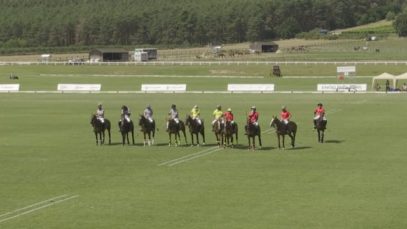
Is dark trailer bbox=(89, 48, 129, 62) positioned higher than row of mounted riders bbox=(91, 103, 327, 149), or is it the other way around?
→ dark trailer bbox=(89, 48, 129, 62)

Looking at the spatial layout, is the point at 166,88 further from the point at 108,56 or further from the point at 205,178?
the point at 205,178

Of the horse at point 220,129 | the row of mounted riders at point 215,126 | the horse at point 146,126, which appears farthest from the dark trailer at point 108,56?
the horse at point 220,129

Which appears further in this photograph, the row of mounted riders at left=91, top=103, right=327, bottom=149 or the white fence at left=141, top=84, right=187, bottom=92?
the white fence at left=141, top=84, right=187, bottom=92

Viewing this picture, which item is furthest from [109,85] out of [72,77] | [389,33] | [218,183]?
[389,33]

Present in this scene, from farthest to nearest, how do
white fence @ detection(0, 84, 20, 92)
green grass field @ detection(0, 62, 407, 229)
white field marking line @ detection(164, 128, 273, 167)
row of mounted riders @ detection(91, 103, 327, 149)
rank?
white fence @ detection(0, 84, 20, 92) → row of mounted riders @ detection(91, 103, 327, 149) → white field marking line @ detection(164, 128, 273, 167) → green grass field @ detection(0, 62, 407, 229)

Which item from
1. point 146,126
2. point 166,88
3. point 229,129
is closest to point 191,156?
point 229,129

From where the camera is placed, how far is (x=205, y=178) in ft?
111

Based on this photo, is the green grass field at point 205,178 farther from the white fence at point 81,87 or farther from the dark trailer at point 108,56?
the dark trailer at point 108,56

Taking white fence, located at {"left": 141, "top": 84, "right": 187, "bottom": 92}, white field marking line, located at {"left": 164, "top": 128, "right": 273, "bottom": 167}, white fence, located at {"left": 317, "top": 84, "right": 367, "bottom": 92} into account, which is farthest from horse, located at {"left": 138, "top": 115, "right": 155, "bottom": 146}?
white fence, located at {"left": 141, "top": 84, "right": 187, "bottom": 92}

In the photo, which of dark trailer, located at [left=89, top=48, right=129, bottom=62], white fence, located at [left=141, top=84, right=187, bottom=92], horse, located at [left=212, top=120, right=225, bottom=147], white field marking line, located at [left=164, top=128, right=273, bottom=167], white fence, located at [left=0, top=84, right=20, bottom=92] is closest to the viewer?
white field marking line, located at [left=164, top=128, right=273, bottom=167]

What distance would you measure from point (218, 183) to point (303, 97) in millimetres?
52063

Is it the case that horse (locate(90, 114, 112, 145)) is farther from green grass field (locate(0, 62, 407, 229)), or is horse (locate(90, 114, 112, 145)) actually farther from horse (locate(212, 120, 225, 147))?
horse (locate(212, 120, 225, 147))

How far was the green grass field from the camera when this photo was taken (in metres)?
26.2

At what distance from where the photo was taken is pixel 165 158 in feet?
132
